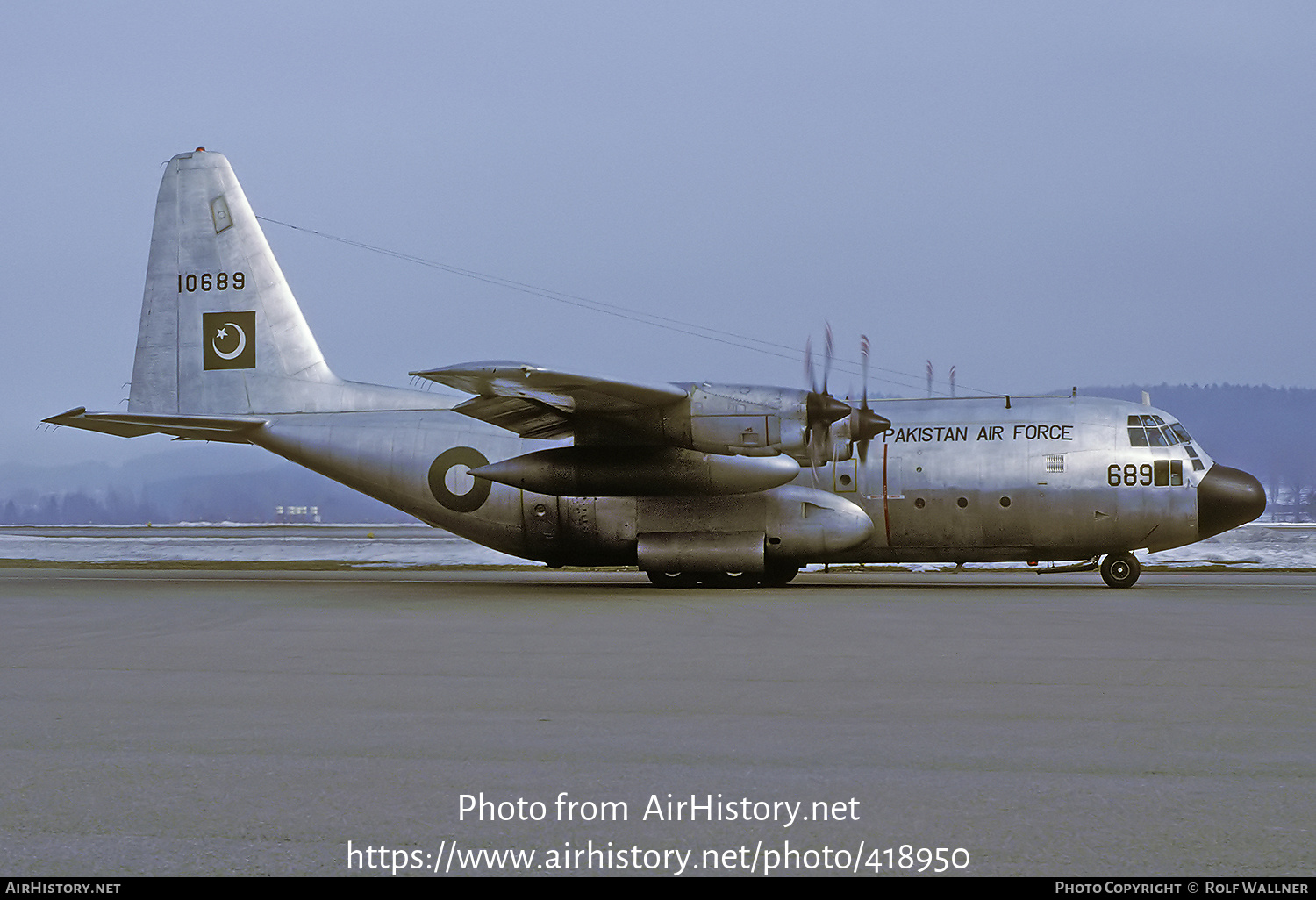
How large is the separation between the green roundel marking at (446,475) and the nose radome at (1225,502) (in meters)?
14.1

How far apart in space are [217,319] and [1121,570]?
20.2 metres

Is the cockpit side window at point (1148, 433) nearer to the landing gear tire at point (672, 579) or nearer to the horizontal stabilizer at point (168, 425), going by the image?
the landing gear tire at point (672, 579)

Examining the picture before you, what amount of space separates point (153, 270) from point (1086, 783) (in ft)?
82.0

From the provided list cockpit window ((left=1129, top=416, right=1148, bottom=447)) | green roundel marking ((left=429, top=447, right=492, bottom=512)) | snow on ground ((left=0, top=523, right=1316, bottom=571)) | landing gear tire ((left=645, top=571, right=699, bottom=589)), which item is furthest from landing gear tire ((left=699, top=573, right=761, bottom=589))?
snow on ground ((left=0, top=523, right=1316, bottom=571))

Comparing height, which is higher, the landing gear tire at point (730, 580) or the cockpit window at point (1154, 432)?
the cockpit window at point (1154, 432)

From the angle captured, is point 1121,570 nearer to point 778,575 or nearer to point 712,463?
point 778,575

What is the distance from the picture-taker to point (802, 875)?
467cm

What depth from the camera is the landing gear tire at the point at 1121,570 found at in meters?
22.8

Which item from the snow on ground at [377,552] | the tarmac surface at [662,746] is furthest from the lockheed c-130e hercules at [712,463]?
the snow on ground at [377,552]

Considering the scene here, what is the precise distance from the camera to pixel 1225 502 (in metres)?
21.7

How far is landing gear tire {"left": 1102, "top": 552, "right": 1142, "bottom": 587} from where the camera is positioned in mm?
22828

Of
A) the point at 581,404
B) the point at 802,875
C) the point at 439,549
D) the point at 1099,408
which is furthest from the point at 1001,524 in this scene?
the point at 439,549

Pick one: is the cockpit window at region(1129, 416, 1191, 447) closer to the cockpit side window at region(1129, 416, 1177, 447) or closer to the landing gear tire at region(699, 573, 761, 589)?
the cockpit side window at region(1129, 416, 1177, 447)

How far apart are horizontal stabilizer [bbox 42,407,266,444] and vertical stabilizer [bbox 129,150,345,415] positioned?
712 millimetres
